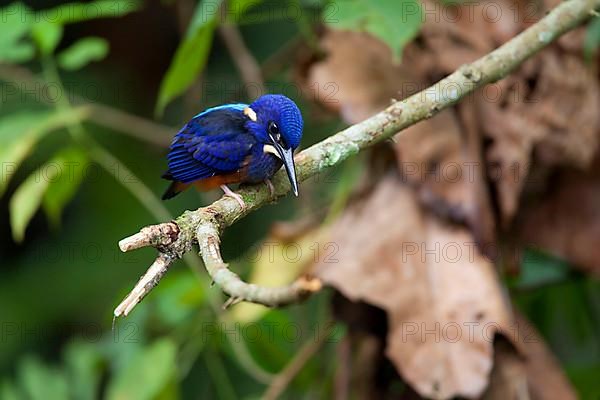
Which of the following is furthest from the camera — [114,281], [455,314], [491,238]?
[114,281]

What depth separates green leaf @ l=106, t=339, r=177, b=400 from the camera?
10.4 feet

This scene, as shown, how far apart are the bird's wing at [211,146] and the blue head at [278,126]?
0.03 metres

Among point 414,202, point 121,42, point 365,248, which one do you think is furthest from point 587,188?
point 121,42

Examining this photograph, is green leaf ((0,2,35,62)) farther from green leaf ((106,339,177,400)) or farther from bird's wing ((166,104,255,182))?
green leaf ((106,339,177,400))

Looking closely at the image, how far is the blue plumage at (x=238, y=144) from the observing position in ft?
7.45

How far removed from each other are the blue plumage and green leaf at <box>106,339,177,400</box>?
33.4 inches

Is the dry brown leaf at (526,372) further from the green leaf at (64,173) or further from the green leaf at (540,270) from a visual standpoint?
the green leaf at (64,173)

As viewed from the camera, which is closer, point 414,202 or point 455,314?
point 455,314

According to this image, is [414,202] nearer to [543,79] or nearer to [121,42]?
[543,79]

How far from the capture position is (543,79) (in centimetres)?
316

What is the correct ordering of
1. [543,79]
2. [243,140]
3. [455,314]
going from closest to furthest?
1. [243,140]
2. [455,314]
3. [543,79]

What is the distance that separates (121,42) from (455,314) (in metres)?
3.54

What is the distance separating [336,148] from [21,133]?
4.64 feet

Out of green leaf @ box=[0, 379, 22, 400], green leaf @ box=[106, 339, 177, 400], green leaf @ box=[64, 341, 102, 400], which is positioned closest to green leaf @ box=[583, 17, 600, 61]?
green leaf @ box=[106, 339, 177, 400]
